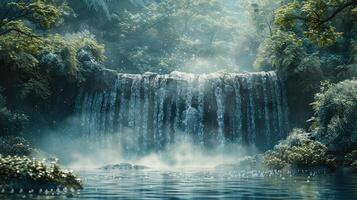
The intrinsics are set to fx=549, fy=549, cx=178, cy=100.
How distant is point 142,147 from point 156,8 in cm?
3215

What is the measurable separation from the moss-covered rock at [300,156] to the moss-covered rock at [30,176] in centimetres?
1418

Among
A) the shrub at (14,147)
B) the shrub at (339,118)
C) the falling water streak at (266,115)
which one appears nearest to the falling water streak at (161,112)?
the falling water streak at (266,115)

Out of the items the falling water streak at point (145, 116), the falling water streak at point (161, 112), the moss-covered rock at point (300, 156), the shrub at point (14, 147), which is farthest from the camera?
the falling water streak at point (145, 116)

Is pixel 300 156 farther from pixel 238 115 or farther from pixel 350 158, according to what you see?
pixel 238 115

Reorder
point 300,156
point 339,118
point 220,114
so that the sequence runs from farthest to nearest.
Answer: point 220,114
point 339,118
point 300,156

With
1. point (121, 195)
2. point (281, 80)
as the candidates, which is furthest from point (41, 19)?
point (281, 80)

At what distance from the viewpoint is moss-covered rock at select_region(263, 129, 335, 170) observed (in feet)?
86.3

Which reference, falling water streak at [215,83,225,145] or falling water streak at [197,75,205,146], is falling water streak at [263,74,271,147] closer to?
falling water streak at [215,83,225,145]

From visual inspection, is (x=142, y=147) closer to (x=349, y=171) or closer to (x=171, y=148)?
(x=171, y=148)

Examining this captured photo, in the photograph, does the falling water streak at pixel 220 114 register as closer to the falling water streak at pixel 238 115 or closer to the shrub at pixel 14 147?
the falling water streak at pixel 238 115

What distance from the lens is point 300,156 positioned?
26.4 m

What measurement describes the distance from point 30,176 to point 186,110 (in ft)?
89.1

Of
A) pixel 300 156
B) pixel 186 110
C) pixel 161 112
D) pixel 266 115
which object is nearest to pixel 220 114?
pixel 186 110

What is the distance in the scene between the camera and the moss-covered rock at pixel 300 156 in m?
26.3
